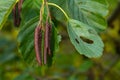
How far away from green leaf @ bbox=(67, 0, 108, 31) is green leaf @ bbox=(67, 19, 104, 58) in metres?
0.09

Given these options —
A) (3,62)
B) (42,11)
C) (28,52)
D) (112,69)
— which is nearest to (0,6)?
(42,11)

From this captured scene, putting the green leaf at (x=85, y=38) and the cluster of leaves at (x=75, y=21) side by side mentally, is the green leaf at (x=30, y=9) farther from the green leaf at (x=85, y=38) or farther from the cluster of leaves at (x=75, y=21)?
the green leaf at (x=85, y=38)

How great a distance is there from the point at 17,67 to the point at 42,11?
73.8 inches

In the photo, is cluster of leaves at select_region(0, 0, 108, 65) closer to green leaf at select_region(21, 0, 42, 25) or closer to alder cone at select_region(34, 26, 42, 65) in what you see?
green leaf at select_region(21, 0, 42, 25)

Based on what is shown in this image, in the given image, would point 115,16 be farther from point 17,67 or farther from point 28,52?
point 28,52

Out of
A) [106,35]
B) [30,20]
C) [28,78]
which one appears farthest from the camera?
[106,35]

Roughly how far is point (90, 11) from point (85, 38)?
0.52ft

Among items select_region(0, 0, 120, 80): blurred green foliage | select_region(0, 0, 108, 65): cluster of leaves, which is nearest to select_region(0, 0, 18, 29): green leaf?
select_region(0, 0, 108, 65): cluster of leaves

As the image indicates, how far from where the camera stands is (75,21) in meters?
1.30

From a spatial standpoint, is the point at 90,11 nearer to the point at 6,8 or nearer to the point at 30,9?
the point at 30,9

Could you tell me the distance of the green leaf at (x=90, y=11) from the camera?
4.52 ft

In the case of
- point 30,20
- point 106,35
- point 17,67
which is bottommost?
point 17,67

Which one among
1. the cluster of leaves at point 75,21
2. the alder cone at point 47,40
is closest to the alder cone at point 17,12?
the cluster of leaves at point 75,21

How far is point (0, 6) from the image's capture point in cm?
122
